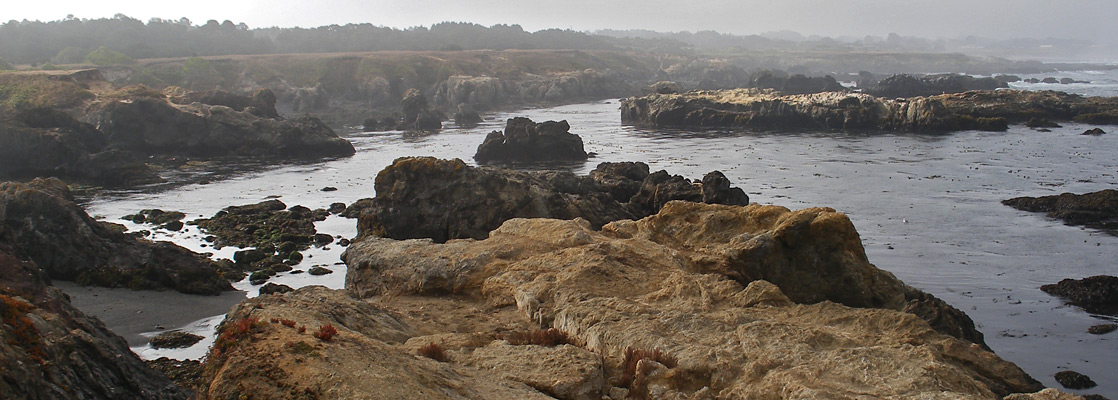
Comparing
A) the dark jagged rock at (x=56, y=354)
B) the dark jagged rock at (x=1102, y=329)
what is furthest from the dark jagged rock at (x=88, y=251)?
the dark jagged rock at (x=1102, y=329)

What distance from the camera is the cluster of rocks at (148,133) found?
4978 cm

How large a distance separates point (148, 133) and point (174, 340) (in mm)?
49605

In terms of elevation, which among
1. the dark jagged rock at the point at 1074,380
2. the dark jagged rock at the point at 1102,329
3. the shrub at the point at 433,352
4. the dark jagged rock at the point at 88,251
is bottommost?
the dark jagged rock at the point at 1074,380

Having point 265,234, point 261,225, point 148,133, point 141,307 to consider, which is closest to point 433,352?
point 141,307

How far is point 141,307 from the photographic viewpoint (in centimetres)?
2164

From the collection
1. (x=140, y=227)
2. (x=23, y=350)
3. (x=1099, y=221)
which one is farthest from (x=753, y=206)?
(x=140, y=227)

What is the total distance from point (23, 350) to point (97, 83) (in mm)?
72987

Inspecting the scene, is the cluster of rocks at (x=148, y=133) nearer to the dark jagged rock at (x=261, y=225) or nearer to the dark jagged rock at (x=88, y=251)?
the dark jagged rock at (x=261, y=225)

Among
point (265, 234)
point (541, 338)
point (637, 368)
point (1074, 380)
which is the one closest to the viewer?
point (637, 368)

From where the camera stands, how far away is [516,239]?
59.4 ft

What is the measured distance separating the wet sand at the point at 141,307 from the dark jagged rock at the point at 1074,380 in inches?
834

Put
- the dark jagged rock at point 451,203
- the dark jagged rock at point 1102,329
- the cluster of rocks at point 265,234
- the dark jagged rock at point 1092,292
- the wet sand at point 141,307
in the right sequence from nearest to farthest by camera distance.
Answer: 1. the dark jagged rock at point 1102,329
2. the wet sand at point 141,307
3. the dark jagged rock at point 1092,292
4. the dark jagged rock at point 451,203
5. the cluster of rocks at point 265,234

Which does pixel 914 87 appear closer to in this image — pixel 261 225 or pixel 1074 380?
pixel 261 225

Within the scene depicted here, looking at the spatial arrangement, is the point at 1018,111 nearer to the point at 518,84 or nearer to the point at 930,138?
the point at 930,138
